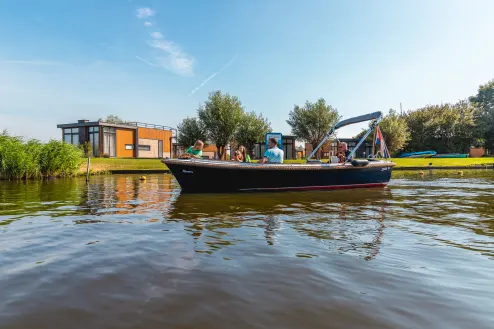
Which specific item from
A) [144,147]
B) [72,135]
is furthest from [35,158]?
[144,147]

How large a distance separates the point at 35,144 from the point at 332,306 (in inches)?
842

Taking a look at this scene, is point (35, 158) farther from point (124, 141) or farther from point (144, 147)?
point (144, 147)

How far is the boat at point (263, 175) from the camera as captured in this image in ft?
35.3

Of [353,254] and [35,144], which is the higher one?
[35,144]

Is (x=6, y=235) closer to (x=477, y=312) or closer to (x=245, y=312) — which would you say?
(x=245, y=312)

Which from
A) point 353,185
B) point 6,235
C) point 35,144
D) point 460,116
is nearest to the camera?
point 6,235

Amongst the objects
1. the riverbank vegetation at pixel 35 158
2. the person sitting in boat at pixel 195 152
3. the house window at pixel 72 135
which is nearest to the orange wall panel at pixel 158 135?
the house window at pixel 72 135

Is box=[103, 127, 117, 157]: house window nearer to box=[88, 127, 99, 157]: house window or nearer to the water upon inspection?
box=[88, 127, 99, 157]: house window

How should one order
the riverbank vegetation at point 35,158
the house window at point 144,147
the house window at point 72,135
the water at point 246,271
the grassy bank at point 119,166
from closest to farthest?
the water at point 246,271 < the riverbank vegetation at point 35,158 < the grassy bank at point 119,166 < the house window at point 72,135 < the house window at point 144,147

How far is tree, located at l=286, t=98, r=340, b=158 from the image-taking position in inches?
1805

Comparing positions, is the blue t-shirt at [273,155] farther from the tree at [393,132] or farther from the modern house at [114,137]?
the tree at [393,132]

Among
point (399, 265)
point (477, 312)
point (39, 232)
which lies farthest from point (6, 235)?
point (477, 312)

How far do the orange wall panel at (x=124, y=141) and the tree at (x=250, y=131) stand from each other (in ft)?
45.1

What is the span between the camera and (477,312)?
2670mm
